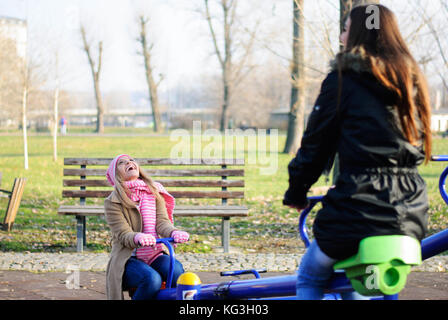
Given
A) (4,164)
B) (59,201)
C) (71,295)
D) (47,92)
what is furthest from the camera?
(47,92)

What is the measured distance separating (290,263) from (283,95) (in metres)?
74.6

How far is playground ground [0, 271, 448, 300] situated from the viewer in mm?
4860

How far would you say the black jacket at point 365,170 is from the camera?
2172 millimetres

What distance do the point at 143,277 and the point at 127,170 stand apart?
743 millimetres

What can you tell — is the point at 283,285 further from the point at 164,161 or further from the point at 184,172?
the point at 184,172

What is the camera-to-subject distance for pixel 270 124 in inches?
2511

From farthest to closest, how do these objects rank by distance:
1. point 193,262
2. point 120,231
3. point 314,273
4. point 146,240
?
point 193,262 → point 120,231 → point 146,240 → point 314,273

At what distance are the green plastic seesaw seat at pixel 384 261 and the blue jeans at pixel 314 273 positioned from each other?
0.48 feet

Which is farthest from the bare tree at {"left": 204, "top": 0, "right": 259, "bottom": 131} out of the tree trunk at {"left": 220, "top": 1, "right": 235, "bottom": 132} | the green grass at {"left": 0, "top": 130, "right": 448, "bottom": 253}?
the green grass at {"left": 0, "top": 130, "right": 448, "bottom": 253}

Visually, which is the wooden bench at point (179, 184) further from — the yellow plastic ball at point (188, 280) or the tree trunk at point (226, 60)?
the tree trunk at point (226, 60)

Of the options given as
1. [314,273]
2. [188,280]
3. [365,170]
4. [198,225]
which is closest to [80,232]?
[198,225]

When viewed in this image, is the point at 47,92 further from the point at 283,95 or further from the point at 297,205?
the point at 283,95

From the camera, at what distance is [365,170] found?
7.22ft
